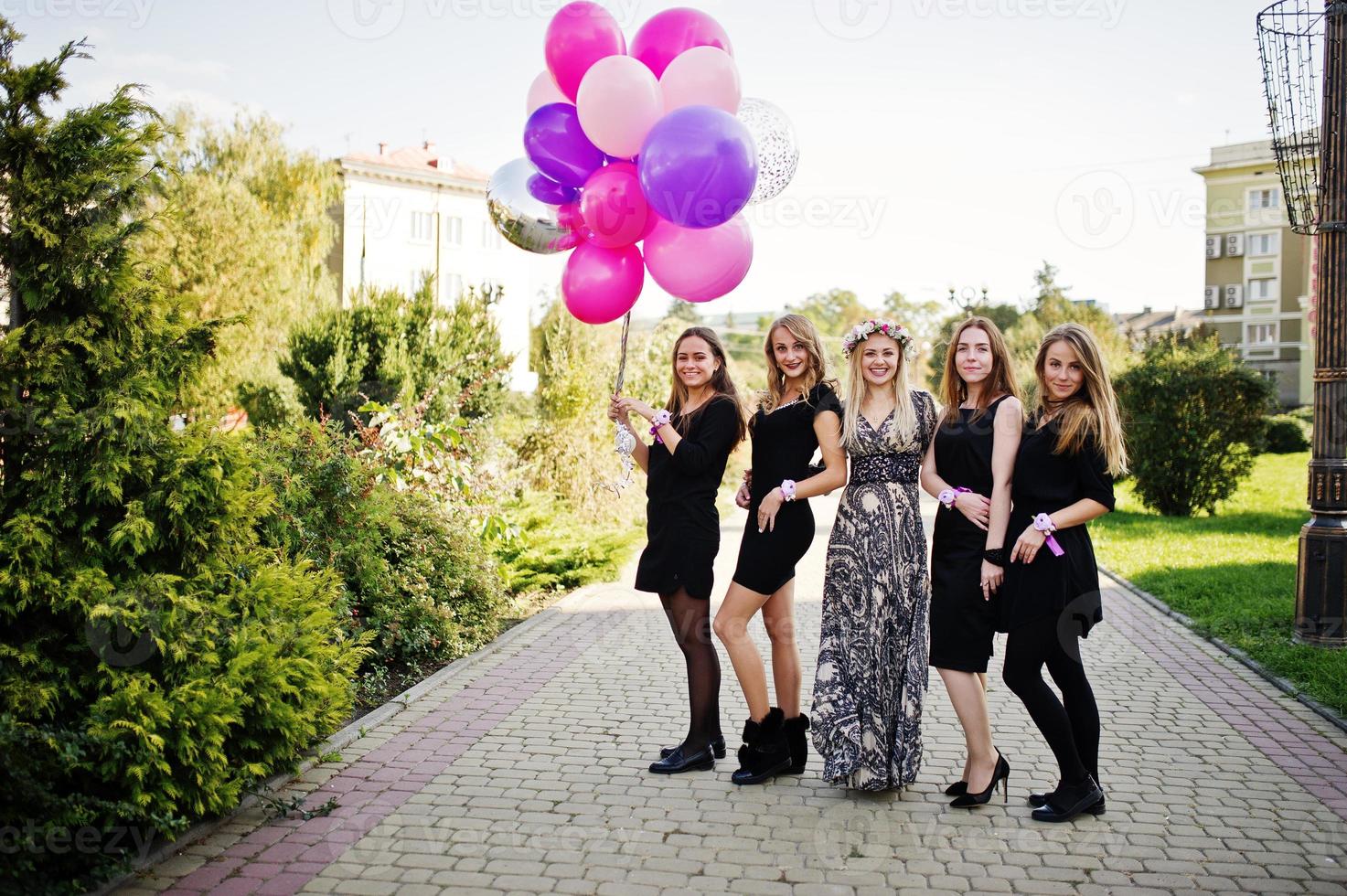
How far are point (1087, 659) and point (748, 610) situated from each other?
376 cm

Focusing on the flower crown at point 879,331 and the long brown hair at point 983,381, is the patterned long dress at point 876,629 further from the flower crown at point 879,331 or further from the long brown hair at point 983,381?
the flower crown at point 879,331

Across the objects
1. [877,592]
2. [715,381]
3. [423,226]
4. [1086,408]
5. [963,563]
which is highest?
[423,226]

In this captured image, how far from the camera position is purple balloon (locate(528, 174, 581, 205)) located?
5.51 metres

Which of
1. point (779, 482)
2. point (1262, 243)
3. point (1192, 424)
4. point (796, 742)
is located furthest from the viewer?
point (1262, 243)

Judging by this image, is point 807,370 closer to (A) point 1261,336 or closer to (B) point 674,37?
(B) point 674,37

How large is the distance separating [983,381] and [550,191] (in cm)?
252

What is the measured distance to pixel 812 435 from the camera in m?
4.75

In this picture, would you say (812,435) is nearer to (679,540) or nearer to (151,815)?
(679,540)

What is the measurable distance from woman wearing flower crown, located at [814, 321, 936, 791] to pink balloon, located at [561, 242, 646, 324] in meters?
1.31

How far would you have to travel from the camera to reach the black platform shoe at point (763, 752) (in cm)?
467

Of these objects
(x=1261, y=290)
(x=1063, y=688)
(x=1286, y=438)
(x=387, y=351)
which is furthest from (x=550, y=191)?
(x=1261, y=290)

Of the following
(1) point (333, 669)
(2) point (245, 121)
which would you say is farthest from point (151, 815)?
(2) point (245, 121)

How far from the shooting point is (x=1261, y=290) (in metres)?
55.9

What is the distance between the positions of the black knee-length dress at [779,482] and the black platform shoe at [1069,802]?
1.45 metres
